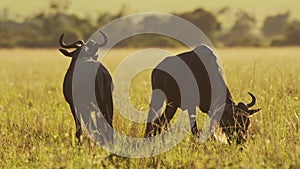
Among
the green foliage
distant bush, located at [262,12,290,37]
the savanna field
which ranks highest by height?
distant bush, located at [262,12,290,37]

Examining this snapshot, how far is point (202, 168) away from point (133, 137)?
1936mm

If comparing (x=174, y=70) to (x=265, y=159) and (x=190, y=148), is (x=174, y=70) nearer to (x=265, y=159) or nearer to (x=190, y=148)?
(x=190, y=148)

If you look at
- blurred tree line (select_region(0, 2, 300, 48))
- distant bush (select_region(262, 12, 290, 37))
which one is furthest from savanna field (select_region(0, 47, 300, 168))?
distant bush (select_region(262, 12, 290, 37))

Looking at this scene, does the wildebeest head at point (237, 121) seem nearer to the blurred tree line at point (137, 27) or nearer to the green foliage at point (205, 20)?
the blurred tree line at point (137, 27)

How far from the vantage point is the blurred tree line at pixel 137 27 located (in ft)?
155

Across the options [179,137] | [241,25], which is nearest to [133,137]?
[179,137]

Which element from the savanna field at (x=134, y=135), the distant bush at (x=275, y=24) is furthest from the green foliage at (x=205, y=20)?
the savanna field at (x=134, y=135)

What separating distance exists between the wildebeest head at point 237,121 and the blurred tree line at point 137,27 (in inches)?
1377

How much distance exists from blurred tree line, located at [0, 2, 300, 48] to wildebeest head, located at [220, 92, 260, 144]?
115ft

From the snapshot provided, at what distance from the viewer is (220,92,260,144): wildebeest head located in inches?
231

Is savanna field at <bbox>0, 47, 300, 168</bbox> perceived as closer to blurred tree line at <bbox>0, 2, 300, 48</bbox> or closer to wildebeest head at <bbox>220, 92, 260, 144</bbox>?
wildebeest head at <bbox>220, 92, 260, 144</bbox>

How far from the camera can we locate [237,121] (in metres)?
5.93

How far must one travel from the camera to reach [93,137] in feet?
20.5

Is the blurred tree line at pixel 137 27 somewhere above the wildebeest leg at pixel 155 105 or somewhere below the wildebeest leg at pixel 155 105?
above
